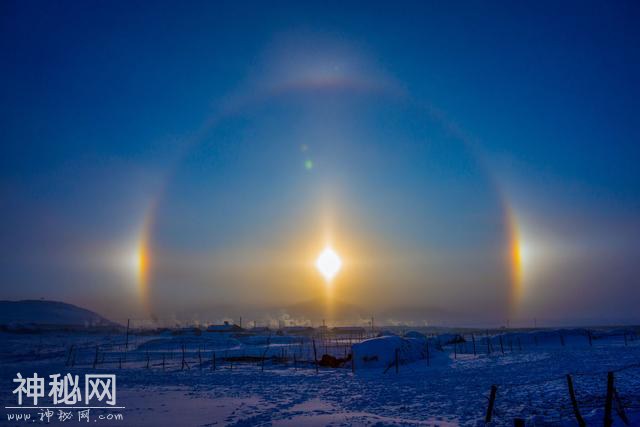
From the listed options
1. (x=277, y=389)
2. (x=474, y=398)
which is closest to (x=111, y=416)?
(x=277, y=389)

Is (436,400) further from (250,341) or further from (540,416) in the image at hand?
(250,341)

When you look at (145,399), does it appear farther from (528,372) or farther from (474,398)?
(528,372)

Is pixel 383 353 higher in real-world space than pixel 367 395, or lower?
lower

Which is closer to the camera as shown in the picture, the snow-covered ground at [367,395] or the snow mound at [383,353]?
the snow-covered ground at [367,395]

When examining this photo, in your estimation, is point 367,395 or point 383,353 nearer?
point 367,395

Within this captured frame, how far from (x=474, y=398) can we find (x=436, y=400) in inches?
72.6

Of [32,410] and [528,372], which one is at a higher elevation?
[32,410]

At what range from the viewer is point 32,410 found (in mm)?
18234

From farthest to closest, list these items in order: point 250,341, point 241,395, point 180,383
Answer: point 250,341, point 180,383, point 241,395

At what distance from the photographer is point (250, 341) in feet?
302

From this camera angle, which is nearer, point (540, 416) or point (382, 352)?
point (540, 416)

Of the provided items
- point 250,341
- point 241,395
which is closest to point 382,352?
point 241,395

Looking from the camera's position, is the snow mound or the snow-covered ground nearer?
the snow-covered ground

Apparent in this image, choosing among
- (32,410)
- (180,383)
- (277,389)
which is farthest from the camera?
(180,383)
